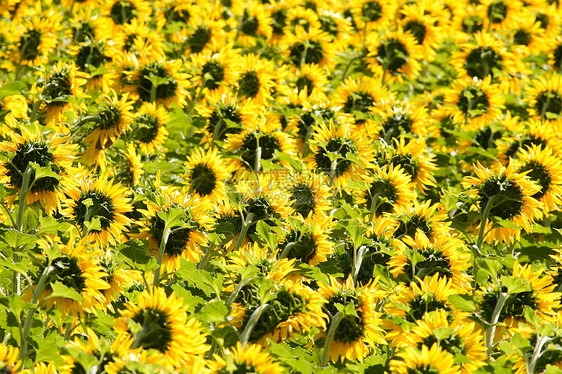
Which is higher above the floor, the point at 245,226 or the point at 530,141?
the point at 245,226

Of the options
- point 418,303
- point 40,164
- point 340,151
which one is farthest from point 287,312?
point 340,151

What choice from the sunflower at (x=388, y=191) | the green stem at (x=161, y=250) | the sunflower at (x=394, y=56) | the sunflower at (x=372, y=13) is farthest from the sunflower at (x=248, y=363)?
the sunflower at (x=372, y=13)

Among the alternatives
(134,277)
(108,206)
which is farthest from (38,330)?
(108,206)

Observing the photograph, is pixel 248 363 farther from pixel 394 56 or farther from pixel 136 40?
pixel 394 56

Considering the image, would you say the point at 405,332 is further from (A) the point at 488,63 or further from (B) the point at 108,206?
(A) the point at 488,63

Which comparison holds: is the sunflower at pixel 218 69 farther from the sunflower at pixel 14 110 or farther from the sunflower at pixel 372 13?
the sunflower at pixel 372 13

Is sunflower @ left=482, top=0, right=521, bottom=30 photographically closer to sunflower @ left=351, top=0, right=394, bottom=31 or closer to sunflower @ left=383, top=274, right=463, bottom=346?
sunflower @ left=351, top=0, right=394, bottom=31

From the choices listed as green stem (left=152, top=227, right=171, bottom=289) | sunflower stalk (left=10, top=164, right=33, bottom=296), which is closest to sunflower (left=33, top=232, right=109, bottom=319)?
sunflower stalk (left=10, top=164, right=33, bottom=296)
